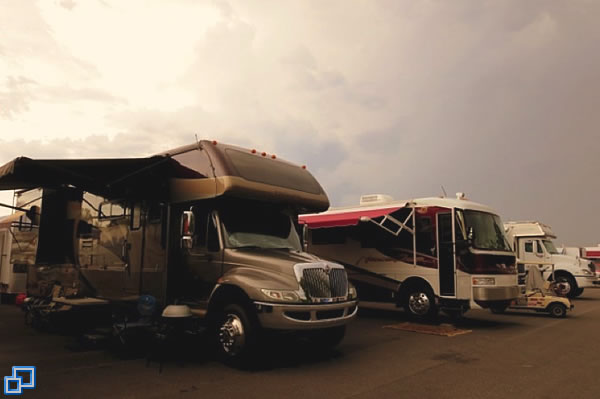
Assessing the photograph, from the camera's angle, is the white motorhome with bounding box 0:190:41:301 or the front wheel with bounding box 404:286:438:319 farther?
the front wheel with bounding box 404:286:438:319

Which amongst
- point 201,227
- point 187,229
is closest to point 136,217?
point 201,227

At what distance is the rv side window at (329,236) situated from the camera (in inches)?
569

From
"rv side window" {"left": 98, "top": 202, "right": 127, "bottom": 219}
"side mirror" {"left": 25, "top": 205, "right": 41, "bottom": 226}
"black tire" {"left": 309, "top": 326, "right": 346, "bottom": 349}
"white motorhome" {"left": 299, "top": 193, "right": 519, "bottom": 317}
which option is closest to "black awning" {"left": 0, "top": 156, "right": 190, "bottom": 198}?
"rv side window" {"left": 98, "top": 202, "right": 127, "bottom": 219}

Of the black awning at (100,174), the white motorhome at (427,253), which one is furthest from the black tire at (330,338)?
the white motorhome at (427,253)

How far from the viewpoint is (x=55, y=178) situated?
879 cm


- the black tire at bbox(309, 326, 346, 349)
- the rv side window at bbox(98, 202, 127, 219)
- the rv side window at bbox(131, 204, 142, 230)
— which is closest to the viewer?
the black tire at bbox(309, 326, 346, 349)

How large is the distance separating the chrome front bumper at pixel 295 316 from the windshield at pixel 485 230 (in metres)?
5.67

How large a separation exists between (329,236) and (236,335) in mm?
8085

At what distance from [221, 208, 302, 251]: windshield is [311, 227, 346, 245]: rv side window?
5.91 meters

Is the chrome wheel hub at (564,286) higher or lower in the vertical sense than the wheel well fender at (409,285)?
lower

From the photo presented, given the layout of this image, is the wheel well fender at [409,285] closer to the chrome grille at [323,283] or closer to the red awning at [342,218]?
the red awning at [342,218]

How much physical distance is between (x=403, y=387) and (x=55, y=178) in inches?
277

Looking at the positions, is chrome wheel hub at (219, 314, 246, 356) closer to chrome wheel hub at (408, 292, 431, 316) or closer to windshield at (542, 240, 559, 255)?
chrome wheel hub at (408, 292, 431, 316)

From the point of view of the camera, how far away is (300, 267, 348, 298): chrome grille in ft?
22.9
